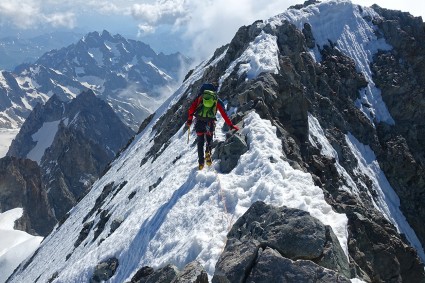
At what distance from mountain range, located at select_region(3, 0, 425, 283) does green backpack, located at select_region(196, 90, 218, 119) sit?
1.93 meters

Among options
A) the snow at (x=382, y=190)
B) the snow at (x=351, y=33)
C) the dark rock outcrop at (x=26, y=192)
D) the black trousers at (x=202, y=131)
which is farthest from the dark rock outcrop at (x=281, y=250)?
the dark rock outcrop at (x=26, y=192)

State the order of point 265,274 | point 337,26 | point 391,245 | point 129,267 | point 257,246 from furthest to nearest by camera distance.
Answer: point 337,26
point 391,245
point 129,267
point 257,246
point 265,274

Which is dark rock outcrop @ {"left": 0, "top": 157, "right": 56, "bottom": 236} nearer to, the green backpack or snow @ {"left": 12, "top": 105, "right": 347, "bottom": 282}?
snow @ {"left": 12, "top": 105, "right": 347, "bottom": 282}

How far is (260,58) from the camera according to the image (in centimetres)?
3422

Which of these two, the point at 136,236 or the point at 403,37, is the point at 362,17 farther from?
the point at 136,236

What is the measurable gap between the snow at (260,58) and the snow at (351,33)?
562 cm

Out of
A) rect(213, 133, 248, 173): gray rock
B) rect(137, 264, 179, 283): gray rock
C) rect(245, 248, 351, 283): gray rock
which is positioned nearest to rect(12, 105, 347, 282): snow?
rect(213, 133, 248, 173): gray rock

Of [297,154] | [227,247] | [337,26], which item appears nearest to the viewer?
[227,247]

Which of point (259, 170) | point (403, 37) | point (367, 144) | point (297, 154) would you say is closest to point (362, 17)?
point (403, 37)

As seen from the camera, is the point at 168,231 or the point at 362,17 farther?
the point at 362,17

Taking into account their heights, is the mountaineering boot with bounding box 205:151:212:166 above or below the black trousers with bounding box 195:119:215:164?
below

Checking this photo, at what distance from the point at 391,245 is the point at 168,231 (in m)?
11.1

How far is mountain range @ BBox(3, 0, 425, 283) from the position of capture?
1324 centimetres

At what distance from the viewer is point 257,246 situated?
40.4 ft
